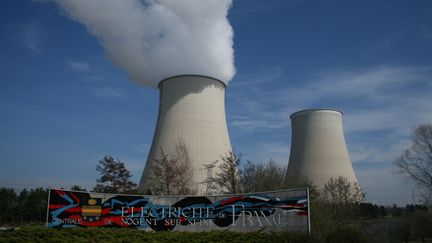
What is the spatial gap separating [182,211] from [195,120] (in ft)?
17.4

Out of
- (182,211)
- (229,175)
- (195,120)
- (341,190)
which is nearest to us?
(182,211)

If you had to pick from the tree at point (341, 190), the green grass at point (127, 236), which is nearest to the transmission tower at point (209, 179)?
the tree at point (341, 190)

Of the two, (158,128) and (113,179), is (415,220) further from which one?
(113,179)

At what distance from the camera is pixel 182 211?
10227 millimetres

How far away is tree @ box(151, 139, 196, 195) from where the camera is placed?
15461mm

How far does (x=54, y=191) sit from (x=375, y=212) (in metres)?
24.9

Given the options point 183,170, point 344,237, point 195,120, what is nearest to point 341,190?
point 183,170

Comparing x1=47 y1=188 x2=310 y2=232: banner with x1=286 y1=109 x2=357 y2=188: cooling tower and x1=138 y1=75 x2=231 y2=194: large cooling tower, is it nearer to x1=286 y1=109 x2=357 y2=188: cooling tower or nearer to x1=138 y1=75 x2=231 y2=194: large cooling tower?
x1=138 y1=75 x2=231 y2=194: large cooling tower

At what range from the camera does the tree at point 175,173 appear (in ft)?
50.7

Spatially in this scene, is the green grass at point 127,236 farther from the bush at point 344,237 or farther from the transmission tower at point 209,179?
the transmission tower at point 209,179

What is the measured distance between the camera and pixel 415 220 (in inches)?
514

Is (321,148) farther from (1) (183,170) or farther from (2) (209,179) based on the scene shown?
(1) (183,170)

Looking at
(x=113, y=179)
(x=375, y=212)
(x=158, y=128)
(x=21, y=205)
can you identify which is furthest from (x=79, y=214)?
(x=21, y=205)

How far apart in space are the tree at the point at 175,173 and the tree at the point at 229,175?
3.95ft
